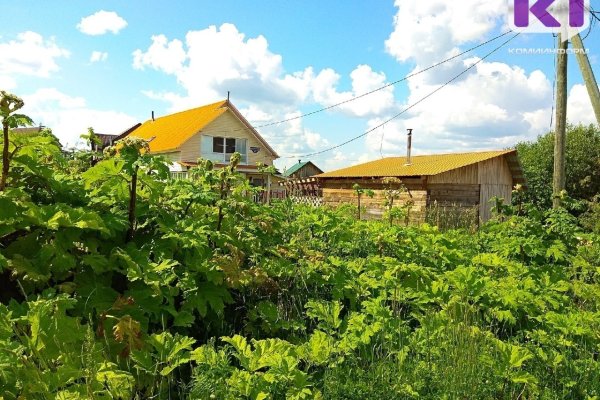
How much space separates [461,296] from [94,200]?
2.65 metres

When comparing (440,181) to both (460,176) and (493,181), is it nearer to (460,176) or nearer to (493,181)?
(460,176)

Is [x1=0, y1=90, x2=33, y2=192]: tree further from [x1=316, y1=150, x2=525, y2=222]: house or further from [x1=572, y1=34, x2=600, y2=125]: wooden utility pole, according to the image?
[x1=316, y1=150, x2=525, y2=222]: house

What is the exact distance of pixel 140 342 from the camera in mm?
2367

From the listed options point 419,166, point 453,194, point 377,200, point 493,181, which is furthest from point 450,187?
point 493,181

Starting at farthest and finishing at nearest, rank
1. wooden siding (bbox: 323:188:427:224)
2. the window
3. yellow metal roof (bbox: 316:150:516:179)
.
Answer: the window → yellow metal roof (bbox: 316:150:516:179) → wooden siding (bbox: 323:188:427:224)

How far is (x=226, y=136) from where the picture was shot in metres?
33.8

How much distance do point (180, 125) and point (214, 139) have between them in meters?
4.07

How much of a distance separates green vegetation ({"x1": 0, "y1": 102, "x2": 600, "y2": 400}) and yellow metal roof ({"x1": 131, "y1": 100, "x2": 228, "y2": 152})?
90.2 ft

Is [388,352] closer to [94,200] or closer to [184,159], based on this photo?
[94,200]

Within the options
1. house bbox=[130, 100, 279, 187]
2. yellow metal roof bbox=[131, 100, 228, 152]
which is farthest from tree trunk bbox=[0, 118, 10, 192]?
house bbox=[130, 100, 279, 187]

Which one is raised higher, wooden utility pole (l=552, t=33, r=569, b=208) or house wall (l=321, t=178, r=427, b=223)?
wooden utility pole (l=552, t=33, r=569, b=208)

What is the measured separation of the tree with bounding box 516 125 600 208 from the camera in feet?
88.4

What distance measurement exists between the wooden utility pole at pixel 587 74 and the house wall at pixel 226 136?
2276 centimetres

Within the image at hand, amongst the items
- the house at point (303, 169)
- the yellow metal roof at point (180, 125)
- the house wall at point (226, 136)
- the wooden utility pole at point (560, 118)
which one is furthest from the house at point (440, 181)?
the house at point (303, 169)
